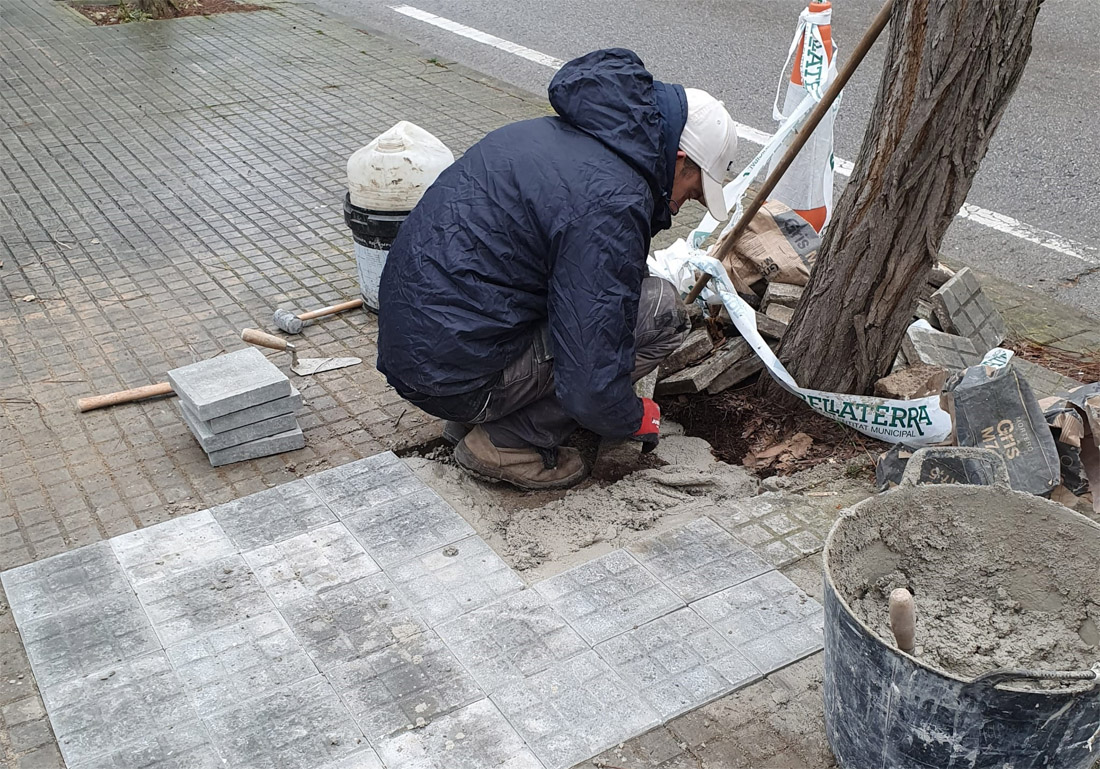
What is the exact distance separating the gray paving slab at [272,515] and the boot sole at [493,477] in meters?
0.59

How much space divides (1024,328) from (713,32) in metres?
6.57

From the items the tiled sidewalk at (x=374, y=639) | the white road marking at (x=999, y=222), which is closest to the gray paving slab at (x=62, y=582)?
the tiled sidewalk at (x=374, y=639)

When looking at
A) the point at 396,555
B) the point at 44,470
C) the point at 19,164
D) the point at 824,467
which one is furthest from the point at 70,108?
the point at 824,467

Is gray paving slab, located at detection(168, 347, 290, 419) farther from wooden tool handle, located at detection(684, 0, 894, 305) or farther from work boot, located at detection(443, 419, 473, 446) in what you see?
wooden tool handle, located at detection(684, 0, 894, 305)

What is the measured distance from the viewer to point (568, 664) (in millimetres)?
3246

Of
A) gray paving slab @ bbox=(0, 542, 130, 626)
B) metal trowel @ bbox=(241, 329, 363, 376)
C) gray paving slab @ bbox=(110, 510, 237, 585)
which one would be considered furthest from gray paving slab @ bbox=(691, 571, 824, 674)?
metal trowel @ bbox=(241, 329, 363, 376)

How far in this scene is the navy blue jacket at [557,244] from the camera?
3547 millimetres

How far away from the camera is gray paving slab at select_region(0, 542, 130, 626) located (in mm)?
3543

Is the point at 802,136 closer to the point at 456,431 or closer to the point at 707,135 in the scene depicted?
the point at 707,135

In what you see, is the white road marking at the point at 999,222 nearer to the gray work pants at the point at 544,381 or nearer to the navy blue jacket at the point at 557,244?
the gray work pants at the point at 544,381

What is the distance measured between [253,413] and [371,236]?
1285 millimetres

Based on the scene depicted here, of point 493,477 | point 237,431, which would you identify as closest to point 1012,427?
point 493,477

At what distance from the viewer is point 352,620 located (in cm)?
345

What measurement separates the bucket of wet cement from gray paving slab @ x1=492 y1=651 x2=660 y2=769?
583 mm
